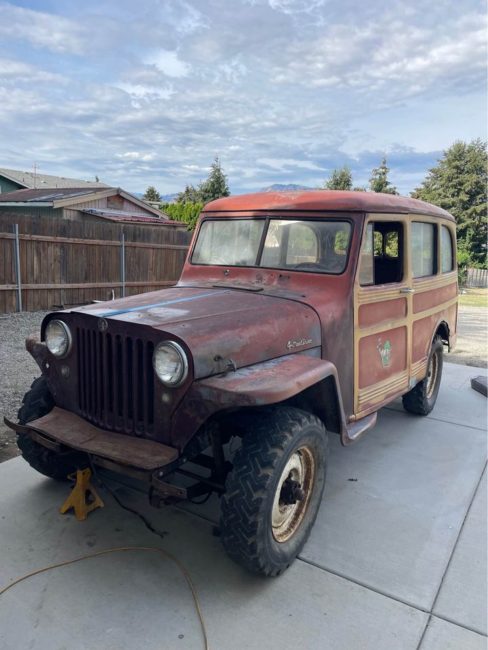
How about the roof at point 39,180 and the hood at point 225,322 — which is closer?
the hood at point 225,322

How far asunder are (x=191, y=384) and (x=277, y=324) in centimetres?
72

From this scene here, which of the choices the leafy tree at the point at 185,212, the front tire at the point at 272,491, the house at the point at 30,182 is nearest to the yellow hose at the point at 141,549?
the front tire at the point at 272,491

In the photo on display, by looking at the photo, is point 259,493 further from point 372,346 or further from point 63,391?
point 372,346

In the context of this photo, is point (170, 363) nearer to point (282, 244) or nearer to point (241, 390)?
point (241, 390)

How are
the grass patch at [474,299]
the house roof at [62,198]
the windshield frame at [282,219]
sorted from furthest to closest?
1. the house roof at [62,198]
2. the grass patch at [474,299]
3. the windshield frame at [282,219]

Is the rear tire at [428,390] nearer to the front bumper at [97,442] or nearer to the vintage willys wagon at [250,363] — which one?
the vintage willys wagon at [250,363]

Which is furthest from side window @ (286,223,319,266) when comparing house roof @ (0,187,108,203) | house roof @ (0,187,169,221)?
house roof @ (0,187,108,203)

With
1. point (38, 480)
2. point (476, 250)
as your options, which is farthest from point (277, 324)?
point (476, 250)

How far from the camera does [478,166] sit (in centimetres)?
2927

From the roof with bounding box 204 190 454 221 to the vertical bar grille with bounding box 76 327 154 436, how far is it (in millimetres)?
1691

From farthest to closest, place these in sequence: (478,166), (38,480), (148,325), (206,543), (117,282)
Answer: (478,166) → (117,282) → (38,480) → (206,543) → (148,325)

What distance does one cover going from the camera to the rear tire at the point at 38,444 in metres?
3.10

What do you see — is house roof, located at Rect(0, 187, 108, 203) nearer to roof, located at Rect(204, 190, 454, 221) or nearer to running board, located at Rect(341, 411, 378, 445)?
roof, located at Rect(204, 190, 454, 221)

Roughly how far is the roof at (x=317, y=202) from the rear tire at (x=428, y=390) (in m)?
1.64
